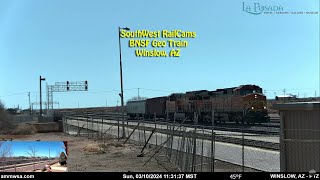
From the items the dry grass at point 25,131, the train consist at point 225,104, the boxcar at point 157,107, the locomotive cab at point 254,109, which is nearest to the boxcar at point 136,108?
the boxcar at point 157,107

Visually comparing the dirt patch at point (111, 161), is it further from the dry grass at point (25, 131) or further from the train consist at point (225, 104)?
the dry grass at point (25, 131)

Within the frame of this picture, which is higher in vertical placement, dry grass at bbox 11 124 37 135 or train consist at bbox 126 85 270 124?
train consist at bbox 126 85 270 124

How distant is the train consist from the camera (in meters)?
47.1

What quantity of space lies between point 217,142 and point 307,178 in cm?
1778

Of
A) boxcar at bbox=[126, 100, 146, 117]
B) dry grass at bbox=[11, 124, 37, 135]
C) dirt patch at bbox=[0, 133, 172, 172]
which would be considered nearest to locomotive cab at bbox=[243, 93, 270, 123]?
dirt patch at bbox=[0, 133, 172, 172]

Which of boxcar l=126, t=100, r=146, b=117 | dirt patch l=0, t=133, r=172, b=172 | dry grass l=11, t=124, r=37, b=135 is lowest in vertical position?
dry grass l=11, t=124, r=37, b=135

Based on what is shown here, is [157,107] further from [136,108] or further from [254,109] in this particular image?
[254,109]

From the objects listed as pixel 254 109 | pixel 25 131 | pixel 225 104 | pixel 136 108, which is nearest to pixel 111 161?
pixel 254 109

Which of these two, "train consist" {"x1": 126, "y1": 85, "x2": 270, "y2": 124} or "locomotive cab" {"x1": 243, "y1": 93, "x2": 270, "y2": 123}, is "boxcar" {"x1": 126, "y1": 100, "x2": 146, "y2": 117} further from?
"locomotive cab" {"x1": 243, "y1": 93, "x2": 270, "y2": 123}

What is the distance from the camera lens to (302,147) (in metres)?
9.96

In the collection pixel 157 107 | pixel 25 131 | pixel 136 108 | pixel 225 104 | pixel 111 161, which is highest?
pixel 225 104

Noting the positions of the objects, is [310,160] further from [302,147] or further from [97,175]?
[97,175]

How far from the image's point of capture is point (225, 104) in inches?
1994

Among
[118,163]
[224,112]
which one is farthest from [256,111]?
[118,163]
